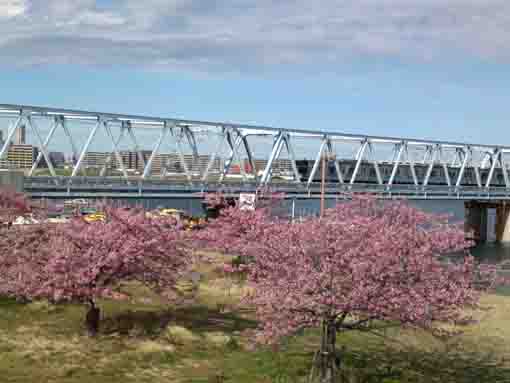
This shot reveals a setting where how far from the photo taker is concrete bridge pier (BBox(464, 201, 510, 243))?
3551 inches

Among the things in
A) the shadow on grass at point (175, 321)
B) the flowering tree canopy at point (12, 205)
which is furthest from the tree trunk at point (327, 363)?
the flowering tree canopy at point (12, 205)

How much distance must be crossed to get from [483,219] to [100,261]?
267 ft

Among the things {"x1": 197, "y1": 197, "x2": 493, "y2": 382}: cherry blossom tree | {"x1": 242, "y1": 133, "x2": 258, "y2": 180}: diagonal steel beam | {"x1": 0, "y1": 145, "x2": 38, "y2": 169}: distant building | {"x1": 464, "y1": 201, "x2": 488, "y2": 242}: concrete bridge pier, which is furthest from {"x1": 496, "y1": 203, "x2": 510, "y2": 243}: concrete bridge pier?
{"x1": 197, "y1": 197, "x2": 493, "y2": 382}: cherry blossom tree

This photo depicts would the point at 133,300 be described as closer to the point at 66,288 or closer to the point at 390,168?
the point at 66,288

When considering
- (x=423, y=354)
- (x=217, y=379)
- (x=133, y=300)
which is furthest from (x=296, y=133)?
(x=217, y=379)

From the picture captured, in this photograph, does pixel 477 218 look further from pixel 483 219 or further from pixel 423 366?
pixel 423 366

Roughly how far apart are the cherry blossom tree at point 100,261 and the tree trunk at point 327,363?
6201mm

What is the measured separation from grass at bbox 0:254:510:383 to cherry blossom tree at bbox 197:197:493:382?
4.12 feet

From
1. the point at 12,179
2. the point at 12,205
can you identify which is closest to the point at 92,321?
the point at 12,205

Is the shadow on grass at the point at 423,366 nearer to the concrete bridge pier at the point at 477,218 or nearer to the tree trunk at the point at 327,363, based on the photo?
the tree trunk at the point at 327,363

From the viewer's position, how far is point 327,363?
16203 mm

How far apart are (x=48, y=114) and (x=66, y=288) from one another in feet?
93.4

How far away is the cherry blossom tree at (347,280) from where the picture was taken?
48.2 feet

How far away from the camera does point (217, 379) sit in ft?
54.7
